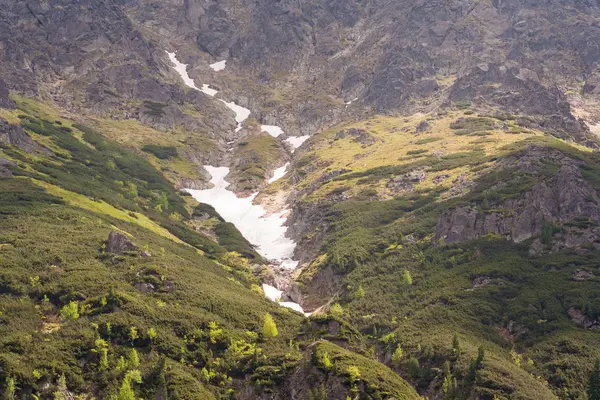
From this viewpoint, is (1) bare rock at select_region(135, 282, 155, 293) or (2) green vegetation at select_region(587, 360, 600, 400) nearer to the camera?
(2) green vegetation at select_region(587, 360, 600, 400)

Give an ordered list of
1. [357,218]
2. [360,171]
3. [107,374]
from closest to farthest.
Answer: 1. [107,374]
2. [357,218]
3. [360,171]

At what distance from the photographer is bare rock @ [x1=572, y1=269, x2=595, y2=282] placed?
87688 mm

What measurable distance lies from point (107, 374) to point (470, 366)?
42.7m

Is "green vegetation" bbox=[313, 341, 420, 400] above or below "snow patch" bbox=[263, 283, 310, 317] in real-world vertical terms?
above

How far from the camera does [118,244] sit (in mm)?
90938

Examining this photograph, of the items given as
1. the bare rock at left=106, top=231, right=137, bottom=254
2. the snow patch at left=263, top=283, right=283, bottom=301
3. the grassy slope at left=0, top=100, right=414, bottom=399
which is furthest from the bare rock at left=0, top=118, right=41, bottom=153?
the snow patch at left=263, top=283, right=283, bottom=301

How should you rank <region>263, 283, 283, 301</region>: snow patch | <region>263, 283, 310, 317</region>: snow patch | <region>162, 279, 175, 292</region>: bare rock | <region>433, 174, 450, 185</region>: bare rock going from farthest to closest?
1. <region>433, 174, 450, 185</region>: bare rock
2. <region>263, 283, 283, 301</region>: snow patch
3. <region>263, 283, 310, 317</region>: snow patch
4. <region>162, 279, 175, 292</region>: bare rock

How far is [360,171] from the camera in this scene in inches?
6737

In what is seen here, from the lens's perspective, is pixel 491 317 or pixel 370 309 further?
pixel 370 309

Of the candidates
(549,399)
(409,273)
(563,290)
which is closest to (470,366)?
(549,399)

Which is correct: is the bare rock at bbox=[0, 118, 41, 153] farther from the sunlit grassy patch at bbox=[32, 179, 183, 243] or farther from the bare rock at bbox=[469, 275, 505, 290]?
the bare rock at bbox=[469, 275, 505, 290]

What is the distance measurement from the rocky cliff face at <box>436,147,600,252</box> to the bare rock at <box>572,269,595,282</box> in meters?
8.79

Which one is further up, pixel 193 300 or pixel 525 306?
pixel 193 300

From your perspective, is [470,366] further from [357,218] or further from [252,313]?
[357,218]
